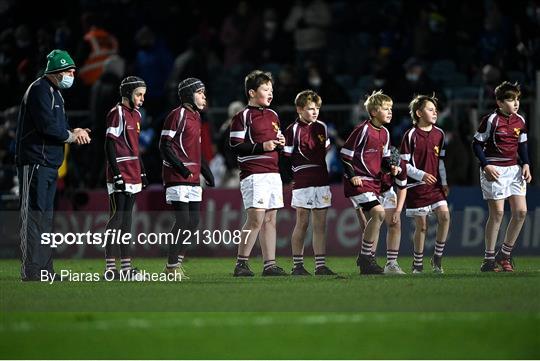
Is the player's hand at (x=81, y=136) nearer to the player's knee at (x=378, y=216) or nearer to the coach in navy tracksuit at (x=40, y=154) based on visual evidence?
the coach in navy tracksuit at (x=40, y=154)

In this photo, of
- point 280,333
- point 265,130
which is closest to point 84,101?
point 265,130

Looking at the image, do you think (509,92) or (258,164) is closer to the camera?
(258,164)

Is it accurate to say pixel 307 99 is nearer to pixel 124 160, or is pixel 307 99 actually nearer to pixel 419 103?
pixel 419 103

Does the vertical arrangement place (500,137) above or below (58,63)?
below

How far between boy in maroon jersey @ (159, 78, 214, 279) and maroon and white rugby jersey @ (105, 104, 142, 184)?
1.14 feet

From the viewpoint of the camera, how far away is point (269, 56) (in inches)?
1021

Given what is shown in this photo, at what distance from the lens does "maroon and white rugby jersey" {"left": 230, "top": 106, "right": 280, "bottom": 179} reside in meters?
15.0

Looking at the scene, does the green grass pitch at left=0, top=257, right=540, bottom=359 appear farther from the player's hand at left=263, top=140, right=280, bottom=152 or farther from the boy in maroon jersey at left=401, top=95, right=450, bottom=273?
the player's hand at left=263, top=140, right=280, bottom=152

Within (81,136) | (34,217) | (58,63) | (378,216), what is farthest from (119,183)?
(378,216)

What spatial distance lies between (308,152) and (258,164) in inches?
30.0

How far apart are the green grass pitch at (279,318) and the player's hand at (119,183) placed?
107cm

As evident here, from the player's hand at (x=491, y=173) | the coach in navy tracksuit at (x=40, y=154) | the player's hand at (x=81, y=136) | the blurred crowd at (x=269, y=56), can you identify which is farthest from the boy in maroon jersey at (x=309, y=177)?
the blurred crowd at (x=269, y=56)

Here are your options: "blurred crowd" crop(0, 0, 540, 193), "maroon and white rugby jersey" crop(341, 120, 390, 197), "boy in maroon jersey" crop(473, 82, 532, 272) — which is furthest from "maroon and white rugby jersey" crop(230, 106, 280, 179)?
"blurred crowd" crop(0, 0, 540, 193)

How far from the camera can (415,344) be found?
9.89 metres
